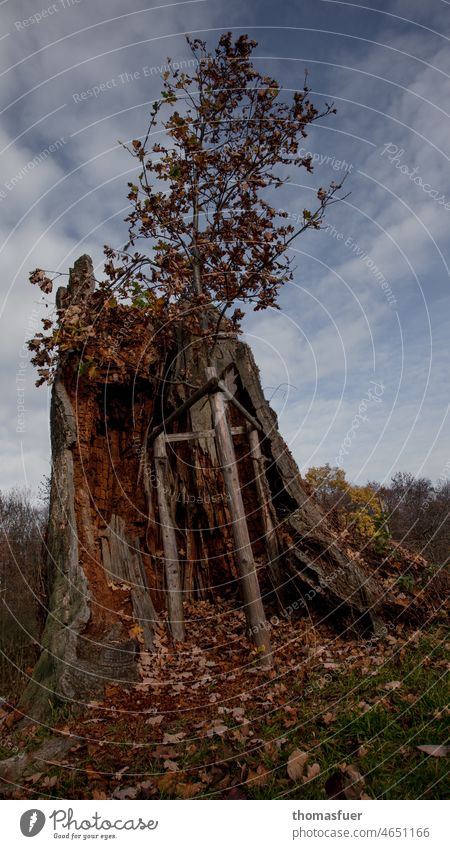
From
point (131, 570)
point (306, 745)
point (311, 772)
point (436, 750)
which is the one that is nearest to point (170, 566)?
point (131, 570)

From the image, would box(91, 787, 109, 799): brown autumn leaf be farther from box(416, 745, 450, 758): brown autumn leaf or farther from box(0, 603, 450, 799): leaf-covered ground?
box(416, 745, 450, 758): brown autumn leaf

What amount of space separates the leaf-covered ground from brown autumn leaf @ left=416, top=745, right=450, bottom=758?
0.01 metres

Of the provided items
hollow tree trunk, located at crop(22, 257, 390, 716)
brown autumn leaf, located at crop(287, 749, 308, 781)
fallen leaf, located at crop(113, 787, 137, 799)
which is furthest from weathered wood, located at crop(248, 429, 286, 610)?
fallen leaf, located at crop(113, 787, 137, 799)

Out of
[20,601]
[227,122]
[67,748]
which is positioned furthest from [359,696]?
[20,601]

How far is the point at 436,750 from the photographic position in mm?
4066

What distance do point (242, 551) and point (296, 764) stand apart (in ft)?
10.5

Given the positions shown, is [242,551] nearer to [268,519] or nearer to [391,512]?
[268,519]

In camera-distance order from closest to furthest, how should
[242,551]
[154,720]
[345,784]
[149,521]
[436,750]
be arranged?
[345,784], [436,750], [154,720], [242,551], [149,521]

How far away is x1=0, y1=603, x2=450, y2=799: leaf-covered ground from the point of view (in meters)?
3.97

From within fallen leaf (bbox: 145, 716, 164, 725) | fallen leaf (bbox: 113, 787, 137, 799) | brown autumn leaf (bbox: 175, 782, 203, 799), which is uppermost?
fallen leaf (bbox: 145, 716, 164, 725)

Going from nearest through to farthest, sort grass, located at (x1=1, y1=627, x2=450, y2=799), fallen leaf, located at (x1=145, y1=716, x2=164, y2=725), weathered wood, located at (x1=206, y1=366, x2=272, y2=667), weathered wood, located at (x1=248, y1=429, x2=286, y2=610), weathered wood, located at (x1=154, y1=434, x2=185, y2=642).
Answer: grass, located at (x1=1, y1=627, x2=450, y2=799) < fallen leaf, located at (x1=145, y1=716, x2=164, y2=725) < weathered wood, located at (x1=206, y1=366, x2=272, y2=667) < weathered wood, located at (x1=154, y1=434, x2=185, y2=642) < weathered wood, located at (x1=248, y1=429, x2=286, y2=610)

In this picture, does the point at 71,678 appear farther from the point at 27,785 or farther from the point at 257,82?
the point at 257,82

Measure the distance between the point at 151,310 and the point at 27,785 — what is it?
662cm

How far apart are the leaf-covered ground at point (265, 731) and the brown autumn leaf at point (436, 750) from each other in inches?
0.5
